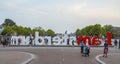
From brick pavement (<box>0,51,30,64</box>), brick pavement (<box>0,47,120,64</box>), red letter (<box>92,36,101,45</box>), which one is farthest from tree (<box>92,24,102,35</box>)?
brick pavement (<box>0,51,30,64</box>)

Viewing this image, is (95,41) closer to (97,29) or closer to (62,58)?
(62,58)

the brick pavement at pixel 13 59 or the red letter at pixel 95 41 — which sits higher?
the red letter at pixel 95 41

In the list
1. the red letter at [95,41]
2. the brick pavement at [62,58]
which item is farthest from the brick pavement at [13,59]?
the red letter at [95,41]

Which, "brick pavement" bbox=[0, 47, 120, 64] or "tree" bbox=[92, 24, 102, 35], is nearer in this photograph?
"brick pavement" bbox=[0, 47, 120, 64]

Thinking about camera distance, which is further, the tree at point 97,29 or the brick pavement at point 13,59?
the tree at point 97,29

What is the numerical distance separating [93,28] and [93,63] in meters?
151

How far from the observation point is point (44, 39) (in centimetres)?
7288

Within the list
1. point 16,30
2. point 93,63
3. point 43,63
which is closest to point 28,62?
point 43,63

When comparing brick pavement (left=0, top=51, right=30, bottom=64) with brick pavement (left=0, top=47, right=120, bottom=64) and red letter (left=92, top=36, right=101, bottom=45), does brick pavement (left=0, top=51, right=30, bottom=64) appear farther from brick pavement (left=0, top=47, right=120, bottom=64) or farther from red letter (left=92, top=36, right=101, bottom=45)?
red letter (left=92, top=36, right=101, bottom=45)

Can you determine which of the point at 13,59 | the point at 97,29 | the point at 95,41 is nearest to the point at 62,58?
the point at 13,59

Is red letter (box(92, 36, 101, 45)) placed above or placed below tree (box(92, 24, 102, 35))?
below

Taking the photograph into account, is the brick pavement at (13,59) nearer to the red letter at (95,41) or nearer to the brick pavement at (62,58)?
the brick pavement at (62,58)

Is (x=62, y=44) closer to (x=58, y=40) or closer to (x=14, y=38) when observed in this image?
(x=58, y=40)

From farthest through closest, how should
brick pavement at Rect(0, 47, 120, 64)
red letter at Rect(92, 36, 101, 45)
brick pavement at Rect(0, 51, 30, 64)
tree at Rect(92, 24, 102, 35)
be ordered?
tree at Rect(92, 24, 102, 35) → red letter at Rect(92, 36, 101, 45) → brick pavement at Rect(0, 47, 120, 64) → brick pavement at Rect(0, 51, 30, 64)
